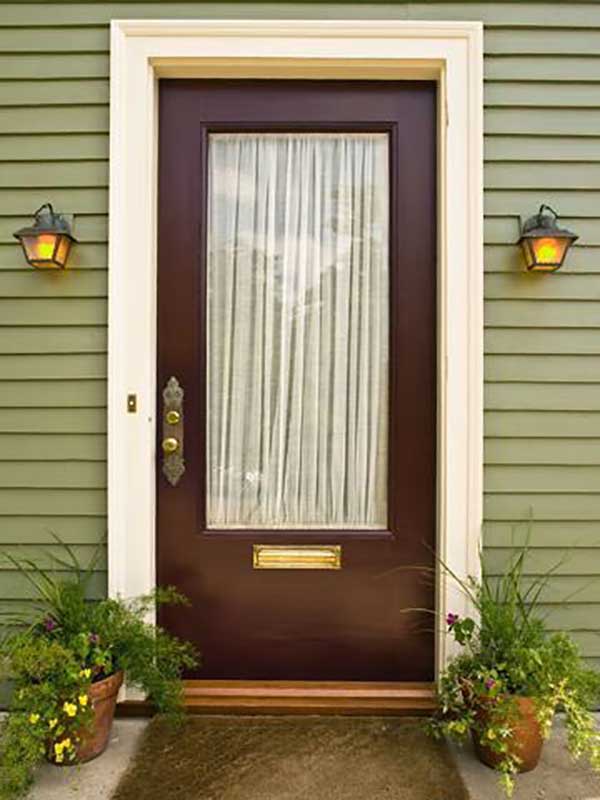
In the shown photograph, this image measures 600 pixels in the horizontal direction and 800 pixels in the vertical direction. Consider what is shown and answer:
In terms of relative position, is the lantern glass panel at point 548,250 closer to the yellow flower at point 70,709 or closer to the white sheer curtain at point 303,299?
the white sheer curtain at point 303,299

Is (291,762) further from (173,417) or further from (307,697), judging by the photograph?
(173,417)

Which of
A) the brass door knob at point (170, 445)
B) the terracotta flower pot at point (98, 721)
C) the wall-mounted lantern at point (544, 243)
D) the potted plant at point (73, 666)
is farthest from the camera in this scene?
the brass door knob at point (170, 445)

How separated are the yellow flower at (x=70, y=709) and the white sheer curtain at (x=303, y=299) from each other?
70 centimetres

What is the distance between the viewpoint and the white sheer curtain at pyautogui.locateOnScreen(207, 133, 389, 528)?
7.03 feet

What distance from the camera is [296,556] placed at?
2.12 metres

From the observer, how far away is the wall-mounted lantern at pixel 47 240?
196 cm

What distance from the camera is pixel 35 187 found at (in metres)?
2.05

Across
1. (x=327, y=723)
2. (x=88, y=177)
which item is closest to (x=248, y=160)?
Answer: (x=88, y=177)

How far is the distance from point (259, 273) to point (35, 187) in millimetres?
804

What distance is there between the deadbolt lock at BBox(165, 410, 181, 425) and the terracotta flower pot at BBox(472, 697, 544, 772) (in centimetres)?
131

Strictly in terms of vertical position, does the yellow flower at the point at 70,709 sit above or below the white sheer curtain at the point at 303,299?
below

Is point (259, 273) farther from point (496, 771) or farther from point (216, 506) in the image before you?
point (496, 771)

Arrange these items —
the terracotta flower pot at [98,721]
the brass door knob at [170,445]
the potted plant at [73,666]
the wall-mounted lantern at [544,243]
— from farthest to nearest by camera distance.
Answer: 1. the brass door knob at [170,445]
2. the wall-mounted lantern at [544,243]
3. the terracotta flower pot at [98,721]
4. the potted plant at [73,666]

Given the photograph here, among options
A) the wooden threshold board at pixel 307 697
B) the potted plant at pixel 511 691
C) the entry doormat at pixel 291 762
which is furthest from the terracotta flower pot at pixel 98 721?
the potted plant at pixel 511 691
